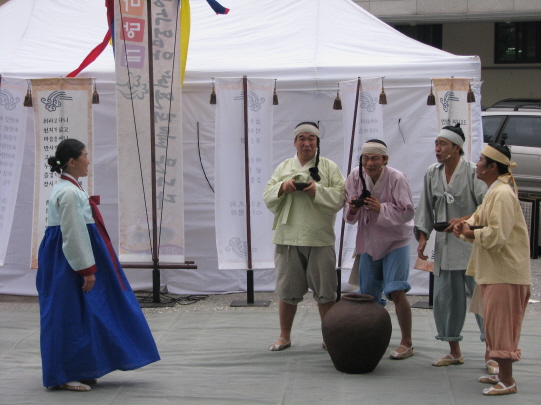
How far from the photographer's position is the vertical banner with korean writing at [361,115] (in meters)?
6.12

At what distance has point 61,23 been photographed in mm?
7453

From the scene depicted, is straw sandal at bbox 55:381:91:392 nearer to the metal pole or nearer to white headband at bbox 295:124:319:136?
white headband at bbox 295:124:319:136

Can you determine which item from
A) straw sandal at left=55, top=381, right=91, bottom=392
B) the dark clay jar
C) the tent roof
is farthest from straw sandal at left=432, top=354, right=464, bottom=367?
the tent roof

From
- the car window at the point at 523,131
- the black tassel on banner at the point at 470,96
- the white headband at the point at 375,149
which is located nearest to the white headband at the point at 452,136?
the white headband at the point at 375,149

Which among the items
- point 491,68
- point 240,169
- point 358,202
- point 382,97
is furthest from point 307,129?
point 491,68

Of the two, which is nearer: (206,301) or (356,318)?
(356,318)

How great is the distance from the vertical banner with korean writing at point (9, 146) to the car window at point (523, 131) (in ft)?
19.1

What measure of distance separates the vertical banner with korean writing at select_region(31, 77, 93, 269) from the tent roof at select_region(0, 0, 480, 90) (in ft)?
1.20

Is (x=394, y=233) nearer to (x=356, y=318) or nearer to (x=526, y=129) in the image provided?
(x=356, y=318)

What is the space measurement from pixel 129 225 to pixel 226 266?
88 cm

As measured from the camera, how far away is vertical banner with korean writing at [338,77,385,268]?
612 cm

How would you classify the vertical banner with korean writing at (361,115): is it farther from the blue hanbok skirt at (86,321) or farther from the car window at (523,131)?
the car window at (523,131)

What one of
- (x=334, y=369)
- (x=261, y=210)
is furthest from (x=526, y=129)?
(x=334, y=369)

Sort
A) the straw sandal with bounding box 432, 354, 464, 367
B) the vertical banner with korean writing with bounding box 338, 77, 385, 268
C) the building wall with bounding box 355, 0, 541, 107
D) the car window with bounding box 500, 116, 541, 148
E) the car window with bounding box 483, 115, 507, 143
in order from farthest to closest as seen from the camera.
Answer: the building wall with bounding box 355, 0, 541, 107 < the car window with bounding box 483, 115, 507, 143 < the car window with bounding box 500, 116, 541, 148 < the vertical banner with korean writing with bounding box 338, 77, 385, 268 < the straw sandal with bounding box 432, 354, 464, 367
